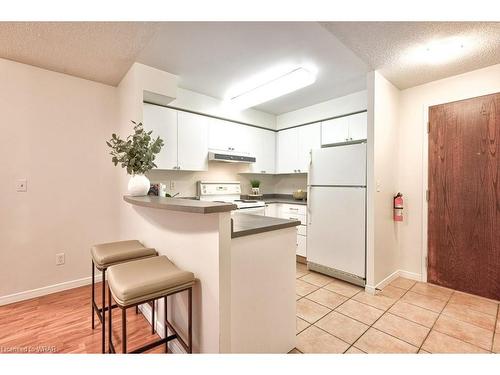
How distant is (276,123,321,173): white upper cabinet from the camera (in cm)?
368

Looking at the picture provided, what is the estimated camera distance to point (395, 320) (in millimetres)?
1949

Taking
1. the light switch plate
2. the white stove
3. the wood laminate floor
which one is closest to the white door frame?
the white stove

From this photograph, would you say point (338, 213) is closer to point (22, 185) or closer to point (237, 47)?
point (237, 47)

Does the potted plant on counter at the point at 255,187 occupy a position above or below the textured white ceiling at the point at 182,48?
below

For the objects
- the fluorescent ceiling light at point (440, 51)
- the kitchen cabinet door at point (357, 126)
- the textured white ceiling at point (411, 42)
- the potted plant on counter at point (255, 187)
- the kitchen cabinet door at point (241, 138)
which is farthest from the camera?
the potted plant on counter at point (255, 187)

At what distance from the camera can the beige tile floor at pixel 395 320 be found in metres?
1.63

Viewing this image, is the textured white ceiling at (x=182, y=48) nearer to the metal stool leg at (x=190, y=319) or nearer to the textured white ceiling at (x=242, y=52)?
the textured white ceiling at (x=242, y=52)

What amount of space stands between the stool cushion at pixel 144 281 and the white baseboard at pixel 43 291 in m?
1.79

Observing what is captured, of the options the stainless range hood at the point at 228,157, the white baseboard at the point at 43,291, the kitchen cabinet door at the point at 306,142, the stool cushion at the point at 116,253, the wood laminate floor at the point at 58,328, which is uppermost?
the kitchen cabinet door at the point at 306,142

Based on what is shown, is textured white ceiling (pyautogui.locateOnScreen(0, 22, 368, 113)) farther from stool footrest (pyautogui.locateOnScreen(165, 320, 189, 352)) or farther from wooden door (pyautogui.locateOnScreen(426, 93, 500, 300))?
stool footrest (pyautogui.locateOnScreen(165, 320, 189, 352))

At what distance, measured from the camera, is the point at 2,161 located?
2.24 m

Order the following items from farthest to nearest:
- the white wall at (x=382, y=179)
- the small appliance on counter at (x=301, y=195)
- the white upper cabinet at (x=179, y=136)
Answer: the small appliance on counter at (x=301, y=195), the white upper cabinet at (x=179, y=136), the white wall at (x=382, y=179)

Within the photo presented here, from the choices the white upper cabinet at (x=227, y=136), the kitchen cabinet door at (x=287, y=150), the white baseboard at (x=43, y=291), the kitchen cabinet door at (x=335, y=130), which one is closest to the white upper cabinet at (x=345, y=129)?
the kitchen cabinet door at (x=335, y=130)

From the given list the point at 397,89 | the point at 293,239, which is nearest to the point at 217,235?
the point at 293,239
